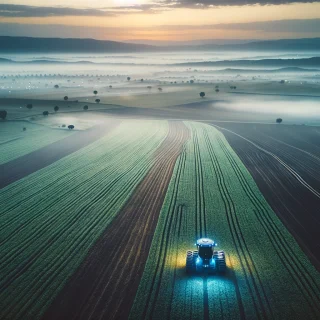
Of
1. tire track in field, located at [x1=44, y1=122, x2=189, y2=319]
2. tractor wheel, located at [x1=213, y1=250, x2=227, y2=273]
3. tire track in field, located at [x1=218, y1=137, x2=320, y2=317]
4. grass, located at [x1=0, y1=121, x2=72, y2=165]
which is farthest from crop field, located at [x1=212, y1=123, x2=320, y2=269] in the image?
grass, located at [x1=0, y1=121, x2=72, y2=165]

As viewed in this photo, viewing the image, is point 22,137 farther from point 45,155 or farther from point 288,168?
point 288,168

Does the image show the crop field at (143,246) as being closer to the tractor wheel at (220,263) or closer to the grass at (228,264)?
the grass at (228,264)

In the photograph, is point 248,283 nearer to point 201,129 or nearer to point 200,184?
point 200,184

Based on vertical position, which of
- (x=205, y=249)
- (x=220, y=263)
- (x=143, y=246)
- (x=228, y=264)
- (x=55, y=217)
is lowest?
(x=228, y=264)

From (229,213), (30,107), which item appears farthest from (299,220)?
(30,107)

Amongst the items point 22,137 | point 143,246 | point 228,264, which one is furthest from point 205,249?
point 22,137

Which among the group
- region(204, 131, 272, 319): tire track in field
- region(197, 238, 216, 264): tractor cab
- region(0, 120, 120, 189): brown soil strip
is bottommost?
region(204, 131, 272, 319): tire track in field

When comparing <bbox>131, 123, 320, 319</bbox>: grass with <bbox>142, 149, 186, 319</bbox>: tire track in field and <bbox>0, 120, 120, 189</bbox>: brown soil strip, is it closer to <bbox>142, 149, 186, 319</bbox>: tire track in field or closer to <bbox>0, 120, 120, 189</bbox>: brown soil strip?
<bbox>142, 149, 186, 319</bbox>: tire track in field
